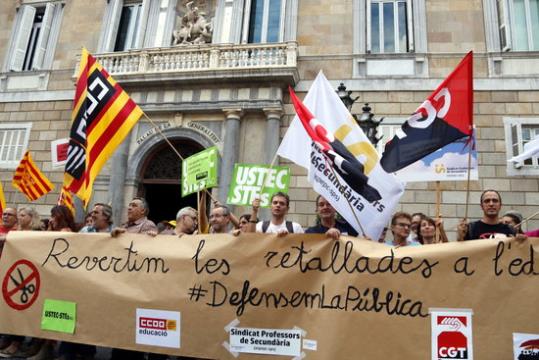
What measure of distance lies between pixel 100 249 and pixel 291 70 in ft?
25.5

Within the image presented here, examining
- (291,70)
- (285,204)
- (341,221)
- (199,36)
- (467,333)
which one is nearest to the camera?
(467,333)

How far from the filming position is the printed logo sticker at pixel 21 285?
162 inches

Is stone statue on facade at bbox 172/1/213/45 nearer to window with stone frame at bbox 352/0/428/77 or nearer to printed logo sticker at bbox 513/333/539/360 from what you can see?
window with stone frame at bbox 352/0/428/77

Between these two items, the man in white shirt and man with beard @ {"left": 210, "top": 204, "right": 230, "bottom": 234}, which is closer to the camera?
the man in white shirt

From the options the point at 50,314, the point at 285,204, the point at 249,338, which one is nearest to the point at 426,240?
the point at 285,204

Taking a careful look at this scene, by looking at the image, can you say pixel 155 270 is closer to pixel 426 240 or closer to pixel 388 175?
pixel 388 175

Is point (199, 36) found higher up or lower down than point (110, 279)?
higher up

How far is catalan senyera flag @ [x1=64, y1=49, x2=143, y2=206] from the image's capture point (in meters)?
5.41

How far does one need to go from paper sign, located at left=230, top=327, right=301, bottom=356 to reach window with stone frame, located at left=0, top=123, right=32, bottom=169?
39.1 ft

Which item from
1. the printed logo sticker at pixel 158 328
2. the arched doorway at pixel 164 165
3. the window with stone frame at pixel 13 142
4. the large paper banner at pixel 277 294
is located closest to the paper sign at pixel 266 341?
the large paper banner at pixel 277 294

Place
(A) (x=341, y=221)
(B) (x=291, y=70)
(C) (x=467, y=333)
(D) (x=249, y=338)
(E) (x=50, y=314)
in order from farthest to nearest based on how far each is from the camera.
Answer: (B) (x=291, y=70)
(A) (x=341, y=221)
(E) (x=50, y=314)
(D) (x=249, y=338)
(C) (x=467, y=333)

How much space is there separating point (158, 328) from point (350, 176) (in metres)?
2.30

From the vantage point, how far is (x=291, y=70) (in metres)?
10.6

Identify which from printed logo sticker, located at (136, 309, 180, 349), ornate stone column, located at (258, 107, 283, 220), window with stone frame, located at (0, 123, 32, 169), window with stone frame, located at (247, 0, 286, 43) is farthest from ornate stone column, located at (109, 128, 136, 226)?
printed logo sticker, located at (136, 309, 180, 349)
